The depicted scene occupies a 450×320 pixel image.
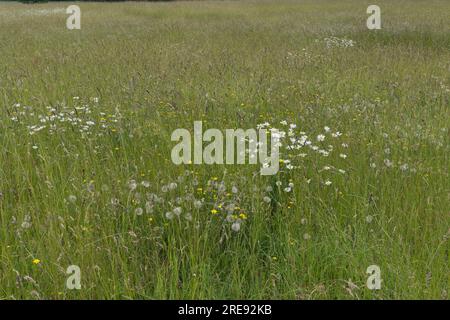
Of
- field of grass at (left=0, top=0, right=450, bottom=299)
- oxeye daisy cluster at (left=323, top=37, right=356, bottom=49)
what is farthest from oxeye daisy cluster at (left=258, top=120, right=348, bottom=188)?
oxeye daisy cluster at (left=323, top=37, right=356, bottom=49)

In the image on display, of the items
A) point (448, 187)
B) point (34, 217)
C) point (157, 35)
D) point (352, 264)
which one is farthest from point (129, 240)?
point (157, 35)

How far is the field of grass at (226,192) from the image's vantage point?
2.00m

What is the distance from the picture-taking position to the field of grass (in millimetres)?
1997

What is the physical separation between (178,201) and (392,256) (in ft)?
4.06

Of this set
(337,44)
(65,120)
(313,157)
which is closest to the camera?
(313,157)

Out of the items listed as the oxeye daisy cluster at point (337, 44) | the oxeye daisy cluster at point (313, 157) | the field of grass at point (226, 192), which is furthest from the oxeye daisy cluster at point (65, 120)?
the oxeye daisy cluster at point (337, 44)

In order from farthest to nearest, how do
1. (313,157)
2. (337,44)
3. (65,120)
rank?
(337,44) < (65,120) < (313,157)

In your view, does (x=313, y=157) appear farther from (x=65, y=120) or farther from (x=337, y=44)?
(x=337, y=44)

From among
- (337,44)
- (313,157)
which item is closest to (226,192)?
(313,157)

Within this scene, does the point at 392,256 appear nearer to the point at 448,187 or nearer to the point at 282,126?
the point at 448,187

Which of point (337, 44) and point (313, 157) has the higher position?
point (337, 44)

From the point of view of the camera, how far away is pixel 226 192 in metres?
2.63

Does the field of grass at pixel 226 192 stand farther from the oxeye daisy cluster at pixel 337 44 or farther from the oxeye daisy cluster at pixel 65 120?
the oxeye daisy cluster at pixel 337 44

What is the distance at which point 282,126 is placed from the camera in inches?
153
